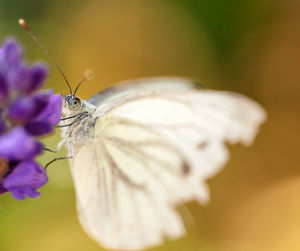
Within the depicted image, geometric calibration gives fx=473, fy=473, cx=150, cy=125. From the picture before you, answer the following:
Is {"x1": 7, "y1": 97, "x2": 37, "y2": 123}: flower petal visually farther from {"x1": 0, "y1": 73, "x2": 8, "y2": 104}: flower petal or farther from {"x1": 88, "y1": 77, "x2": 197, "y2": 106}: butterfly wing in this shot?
{"x1": 88, "y1": 77, "x2": 197, "y2": 106}: butterfly wing

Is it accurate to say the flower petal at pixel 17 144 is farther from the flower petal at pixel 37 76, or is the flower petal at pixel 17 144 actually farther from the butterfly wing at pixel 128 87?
the butterfly wing at pixel 128 87

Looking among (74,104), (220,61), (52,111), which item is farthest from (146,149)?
(220,61)

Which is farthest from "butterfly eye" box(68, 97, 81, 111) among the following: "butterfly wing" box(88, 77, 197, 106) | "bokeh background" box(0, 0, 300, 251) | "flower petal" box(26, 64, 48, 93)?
"bokeh background" box(0, 0, 300, 251)

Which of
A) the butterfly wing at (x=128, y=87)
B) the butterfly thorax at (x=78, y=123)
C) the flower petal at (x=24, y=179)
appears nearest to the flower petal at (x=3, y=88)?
the flower petal at (x=24, y=179)

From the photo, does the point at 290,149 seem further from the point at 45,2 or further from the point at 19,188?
the point at 19,188

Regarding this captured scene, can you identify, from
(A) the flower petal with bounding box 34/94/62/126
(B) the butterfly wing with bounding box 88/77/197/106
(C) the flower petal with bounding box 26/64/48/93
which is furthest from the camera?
(B) the butterfly wing with bounding box 88/77/197/106

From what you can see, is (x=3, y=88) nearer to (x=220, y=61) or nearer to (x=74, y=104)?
(x=74, y=104)
